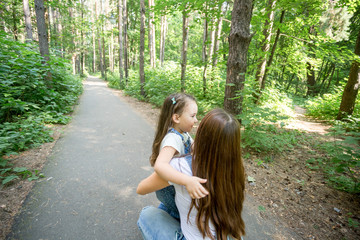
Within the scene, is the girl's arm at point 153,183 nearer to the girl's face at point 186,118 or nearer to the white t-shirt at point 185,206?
the white t-shirt at point 185,206

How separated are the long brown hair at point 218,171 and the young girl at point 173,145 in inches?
4.1

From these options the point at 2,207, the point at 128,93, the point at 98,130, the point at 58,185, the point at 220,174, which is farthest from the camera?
the point at 128,93

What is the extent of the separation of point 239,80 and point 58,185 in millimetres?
4337

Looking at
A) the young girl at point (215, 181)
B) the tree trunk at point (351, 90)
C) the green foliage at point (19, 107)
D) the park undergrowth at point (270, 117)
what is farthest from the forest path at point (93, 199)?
the tree trunk at point (351, 90)

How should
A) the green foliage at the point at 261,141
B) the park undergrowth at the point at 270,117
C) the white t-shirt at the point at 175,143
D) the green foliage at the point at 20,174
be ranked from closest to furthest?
the white t-shirt at the point at 175,143 < the green foliage at the point at 20,174 < the park undergrowth at the point at 270,117 < the green foliage at the point at 261,141

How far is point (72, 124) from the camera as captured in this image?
19.1ft

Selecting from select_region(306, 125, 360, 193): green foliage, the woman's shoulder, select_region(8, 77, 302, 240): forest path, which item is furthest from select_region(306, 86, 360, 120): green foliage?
the woman's shoulder

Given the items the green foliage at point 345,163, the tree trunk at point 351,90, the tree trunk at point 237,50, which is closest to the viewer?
the green foliage at point 345,163

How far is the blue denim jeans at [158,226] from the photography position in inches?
49.8

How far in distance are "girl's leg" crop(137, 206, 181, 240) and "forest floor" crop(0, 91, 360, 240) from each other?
5.95ft

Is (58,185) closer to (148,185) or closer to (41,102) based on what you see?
(148,185)

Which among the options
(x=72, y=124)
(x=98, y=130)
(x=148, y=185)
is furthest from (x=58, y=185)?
(x=72, y=124)

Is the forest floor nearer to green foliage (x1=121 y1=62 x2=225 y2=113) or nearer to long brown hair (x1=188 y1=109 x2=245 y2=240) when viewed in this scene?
long brown hair (x1=188 y1=109 x2=245 y2=240)

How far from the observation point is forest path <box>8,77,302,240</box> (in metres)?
2.12
